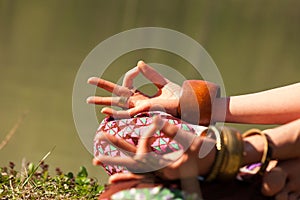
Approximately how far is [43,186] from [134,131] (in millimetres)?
594

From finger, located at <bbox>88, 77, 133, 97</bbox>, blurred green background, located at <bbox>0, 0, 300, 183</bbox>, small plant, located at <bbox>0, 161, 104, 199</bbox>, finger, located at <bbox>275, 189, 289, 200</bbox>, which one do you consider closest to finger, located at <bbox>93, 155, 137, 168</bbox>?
finger, located at <bbox>275, 189, 289, 200</bbox>

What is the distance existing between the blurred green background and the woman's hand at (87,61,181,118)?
0.93 m

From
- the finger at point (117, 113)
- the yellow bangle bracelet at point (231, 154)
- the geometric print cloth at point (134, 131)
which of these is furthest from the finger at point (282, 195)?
the finger at point (117, 113)

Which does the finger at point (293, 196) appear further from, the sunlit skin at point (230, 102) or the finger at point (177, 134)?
the finger at point (177, 134)

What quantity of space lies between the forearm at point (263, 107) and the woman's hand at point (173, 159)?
42 cm

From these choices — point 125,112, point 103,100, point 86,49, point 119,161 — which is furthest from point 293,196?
point 86,49

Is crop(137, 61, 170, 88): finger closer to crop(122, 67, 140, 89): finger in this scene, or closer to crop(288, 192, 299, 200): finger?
crop(122, 67, 140, 89): finger

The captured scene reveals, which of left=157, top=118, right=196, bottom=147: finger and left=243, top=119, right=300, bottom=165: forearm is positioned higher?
left=157, top=118, right=196, bottom=147: finger

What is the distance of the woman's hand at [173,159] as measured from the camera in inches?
41.9

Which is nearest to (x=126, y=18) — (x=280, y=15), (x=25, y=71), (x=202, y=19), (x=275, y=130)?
Answer: (x=202, y=19)

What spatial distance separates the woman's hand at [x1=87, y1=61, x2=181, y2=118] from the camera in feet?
4.93

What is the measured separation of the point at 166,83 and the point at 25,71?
2.51 meters

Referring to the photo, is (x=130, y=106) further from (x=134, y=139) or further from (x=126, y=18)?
(x=126, y=18)

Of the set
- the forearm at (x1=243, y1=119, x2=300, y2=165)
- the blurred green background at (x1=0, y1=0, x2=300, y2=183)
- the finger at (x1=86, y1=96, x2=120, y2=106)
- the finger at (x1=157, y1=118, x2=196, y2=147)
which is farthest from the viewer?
the blurred green background at (x1=0, y1=0, x2=300, y2=183)
